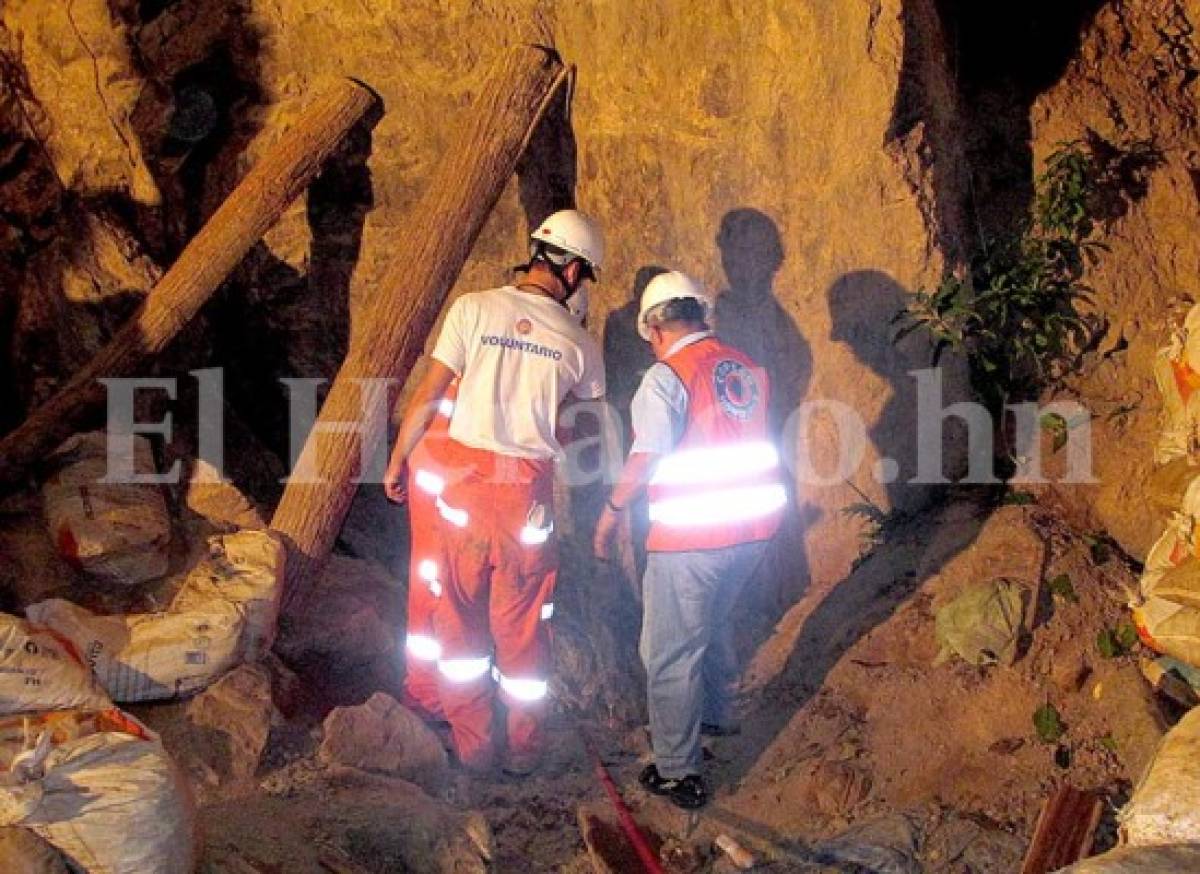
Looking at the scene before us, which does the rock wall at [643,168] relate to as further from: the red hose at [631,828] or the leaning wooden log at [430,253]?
the red hose at [631,828]

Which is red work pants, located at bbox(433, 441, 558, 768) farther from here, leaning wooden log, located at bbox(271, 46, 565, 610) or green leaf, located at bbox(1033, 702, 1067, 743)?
green leaf, located at bbox(1033, 702, 1067, 743)

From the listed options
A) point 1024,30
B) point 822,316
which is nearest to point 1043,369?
point 822,316

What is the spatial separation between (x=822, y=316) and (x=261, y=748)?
271 centimetres

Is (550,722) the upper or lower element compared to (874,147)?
lower

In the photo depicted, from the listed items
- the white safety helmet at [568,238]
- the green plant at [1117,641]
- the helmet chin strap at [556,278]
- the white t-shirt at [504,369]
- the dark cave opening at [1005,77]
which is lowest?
the green plant at [1117,641]

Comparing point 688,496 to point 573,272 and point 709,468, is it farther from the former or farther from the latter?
point 573,272

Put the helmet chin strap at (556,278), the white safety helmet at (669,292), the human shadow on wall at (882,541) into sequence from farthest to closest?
the human shadow on wall at (882,541) → the helmet chin strap at (556,278) → the white safety helmet at (669,292)

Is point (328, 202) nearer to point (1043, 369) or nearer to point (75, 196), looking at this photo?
point (75, 196)

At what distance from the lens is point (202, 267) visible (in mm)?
5496

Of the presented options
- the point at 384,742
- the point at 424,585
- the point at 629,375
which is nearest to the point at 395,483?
the point at 424,585

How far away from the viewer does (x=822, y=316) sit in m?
5.08

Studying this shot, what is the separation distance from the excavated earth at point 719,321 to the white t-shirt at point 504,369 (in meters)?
1.04

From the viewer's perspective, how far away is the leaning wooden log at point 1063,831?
11.6 feet

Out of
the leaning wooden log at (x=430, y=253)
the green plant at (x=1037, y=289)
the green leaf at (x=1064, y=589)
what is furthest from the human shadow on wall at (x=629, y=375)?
the green leaf at (x=1064, y=589)
